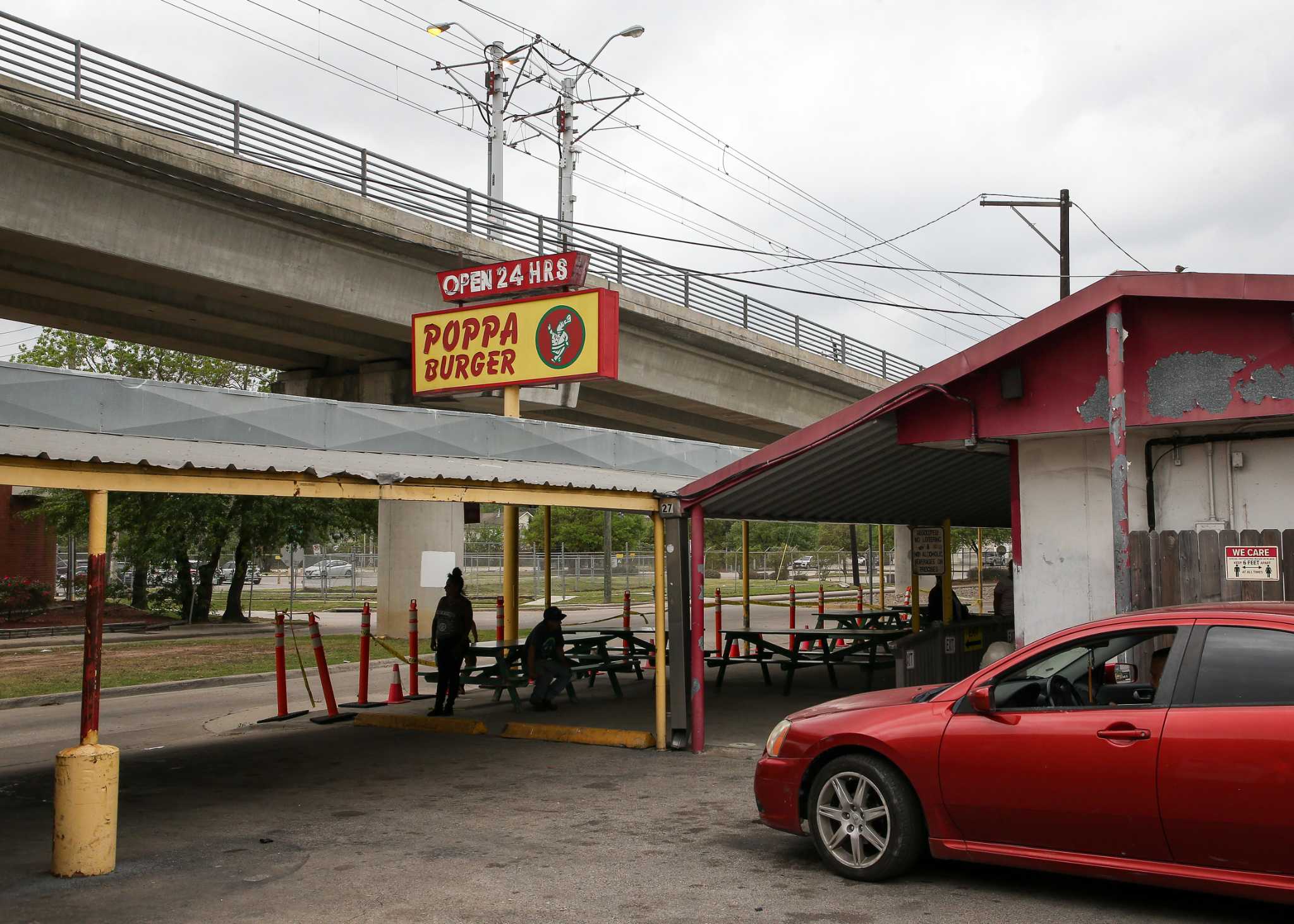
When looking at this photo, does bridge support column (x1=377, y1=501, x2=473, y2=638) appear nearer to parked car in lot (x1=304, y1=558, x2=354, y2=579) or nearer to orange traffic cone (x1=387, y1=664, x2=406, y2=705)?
orange traffic cone (x1=387, y1=664, x2=406, y2=705)

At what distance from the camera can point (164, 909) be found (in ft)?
21.4

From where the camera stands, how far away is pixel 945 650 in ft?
45.4

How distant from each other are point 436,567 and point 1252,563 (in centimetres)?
1952

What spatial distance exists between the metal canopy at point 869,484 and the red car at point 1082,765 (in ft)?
15.0

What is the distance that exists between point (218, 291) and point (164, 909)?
1566 centimetres

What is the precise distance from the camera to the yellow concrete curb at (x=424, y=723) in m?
13.0

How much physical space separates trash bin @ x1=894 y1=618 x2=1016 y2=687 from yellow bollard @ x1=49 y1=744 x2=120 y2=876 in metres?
6.94

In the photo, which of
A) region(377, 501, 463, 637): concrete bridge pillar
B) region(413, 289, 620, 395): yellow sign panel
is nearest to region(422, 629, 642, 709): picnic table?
region(413, 289, 620, 395): yellow sign panel

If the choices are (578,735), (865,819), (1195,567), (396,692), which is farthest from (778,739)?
(396,692)

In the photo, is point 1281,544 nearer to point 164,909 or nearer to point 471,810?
point 471,810

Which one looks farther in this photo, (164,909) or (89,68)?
(89,68)

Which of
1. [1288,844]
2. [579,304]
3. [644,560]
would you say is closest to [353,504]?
[579,304]

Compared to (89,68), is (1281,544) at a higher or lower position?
lower

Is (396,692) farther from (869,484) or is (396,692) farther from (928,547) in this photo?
(928,547)
